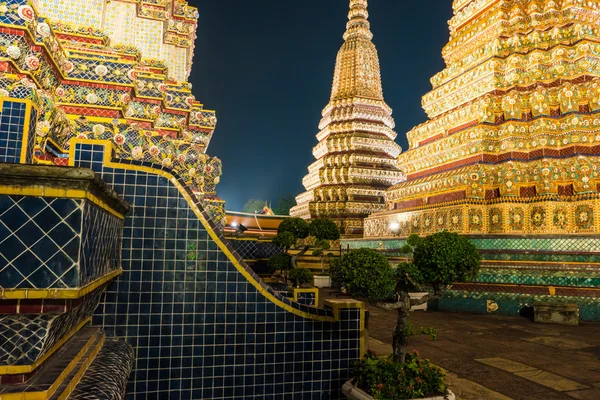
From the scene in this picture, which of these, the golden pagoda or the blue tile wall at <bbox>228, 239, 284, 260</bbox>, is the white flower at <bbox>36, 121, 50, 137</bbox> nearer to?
the blue tile wall at <bbox>228, 239, 284, 260</bbox>

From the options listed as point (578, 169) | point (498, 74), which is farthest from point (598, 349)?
point (498, 74)

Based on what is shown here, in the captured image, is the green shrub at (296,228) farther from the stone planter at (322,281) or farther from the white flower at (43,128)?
the white flower at (43,128)

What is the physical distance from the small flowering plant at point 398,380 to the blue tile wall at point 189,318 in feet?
1.97

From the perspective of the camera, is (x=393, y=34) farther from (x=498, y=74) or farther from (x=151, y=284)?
(x=151, y=284)

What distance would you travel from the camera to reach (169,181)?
4.70m

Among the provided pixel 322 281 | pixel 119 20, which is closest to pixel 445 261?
pixel 322 281

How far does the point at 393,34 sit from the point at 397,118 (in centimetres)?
1644

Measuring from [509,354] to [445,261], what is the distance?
2.92 meters

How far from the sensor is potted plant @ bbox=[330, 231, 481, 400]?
15.5ft

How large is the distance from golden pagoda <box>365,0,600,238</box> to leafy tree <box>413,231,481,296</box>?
816 cm

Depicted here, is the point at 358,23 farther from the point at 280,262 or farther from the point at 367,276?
the point at 367,276

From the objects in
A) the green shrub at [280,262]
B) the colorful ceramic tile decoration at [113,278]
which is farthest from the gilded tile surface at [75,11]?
the green shrub at [280,262]

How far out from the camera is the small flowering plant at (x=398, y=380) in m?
4.50

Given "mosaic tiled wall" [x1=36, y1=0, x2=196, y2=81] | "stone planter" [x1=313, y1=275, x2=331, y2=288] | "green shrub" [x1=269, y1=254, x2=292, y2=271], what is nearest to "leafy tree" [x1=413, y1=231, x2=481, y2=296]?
"green shrub" [x1=269, y1=254, x2=292, y2=271]
